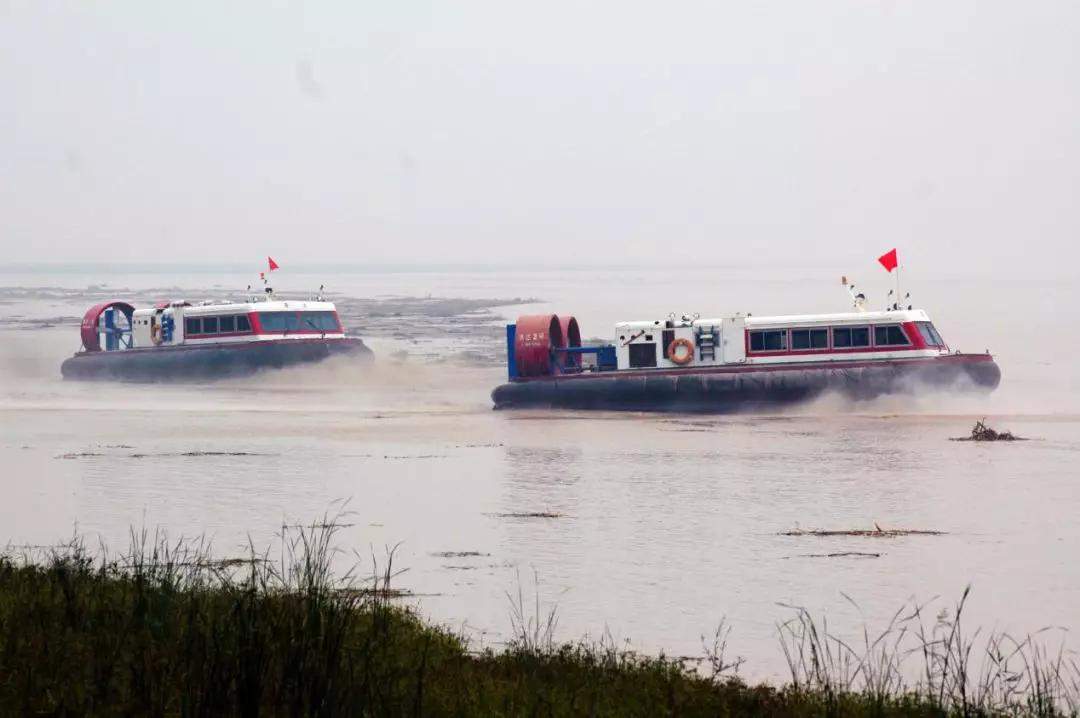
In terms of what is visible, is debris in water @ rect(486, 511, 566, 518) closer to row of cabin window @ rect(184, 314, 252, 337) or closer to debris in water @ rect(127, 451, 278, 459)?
debris in water @ rect(127, 451, 278, 459)

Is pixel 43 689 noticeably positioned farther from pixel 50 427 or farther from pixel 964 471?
pixel 50 427

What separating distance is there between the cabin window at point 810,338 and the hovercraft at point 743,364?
0.02 meters

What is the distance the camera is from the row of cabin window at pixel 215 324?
102ft

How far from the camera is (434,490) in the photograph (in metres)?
15.7

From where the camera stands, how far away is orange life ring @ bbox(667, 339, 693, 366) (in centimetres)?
2395

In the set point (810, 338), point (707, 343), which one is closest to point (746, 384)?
point (707, 343)

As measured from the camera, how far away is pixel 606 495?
50.2 ft

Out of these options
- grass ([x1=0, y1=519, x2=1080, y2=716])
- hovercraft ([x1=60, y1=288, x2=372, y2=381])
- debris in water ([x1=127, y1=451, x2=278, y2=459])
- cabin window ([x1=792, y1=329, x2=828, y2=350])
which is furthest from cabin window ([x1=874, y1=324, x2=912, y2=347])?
grass ([x1=0, y1=519, x2=1080, y2=716])

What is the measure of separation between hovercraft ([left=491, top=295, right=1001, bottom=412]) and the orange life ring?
2 centimetres

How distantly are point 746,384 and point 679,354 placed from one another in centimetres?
121

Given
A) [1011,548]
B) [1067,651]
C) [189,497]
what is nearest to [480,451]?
[189,497]

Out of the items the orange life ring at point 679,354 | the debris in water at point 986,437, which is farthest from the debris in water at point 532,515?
the orange life ring at point 679,354

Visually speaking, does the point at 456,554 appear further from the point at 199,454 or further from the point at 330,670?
the point at 199,454

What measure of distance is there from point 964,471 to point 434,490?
5.73 metres
